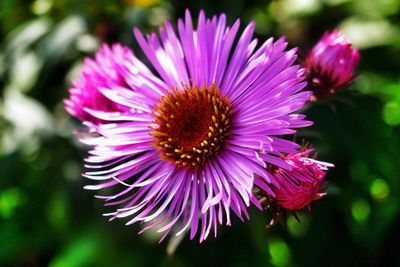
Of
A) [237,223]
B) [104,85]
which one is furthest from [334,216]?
[104,85]

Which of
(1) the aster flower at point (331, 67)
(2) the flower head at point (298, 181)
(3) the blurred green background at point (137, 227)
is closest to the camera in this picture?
(2) the flower head at point (298, 181)

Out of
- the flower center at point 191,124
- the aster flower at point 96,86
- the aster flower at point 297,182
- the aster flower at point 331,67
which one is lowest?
the aster flower at point 297,182

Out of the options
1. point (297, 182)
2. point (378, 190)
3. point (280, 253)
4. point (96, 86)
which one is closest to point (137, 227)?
point (280, 253)

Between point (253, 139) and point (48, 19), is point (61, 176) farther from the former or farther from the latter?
point (253, 139)

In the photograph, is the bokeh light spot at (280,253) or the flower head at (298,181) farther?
the bokeh light spot at (280,253)

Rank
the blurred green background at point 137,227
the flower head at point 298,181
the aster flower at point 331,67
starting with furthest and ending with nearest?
1. the blurred green background at point 137,227
2. the aster flower at point 331,67
3. the flower head at point 298,181

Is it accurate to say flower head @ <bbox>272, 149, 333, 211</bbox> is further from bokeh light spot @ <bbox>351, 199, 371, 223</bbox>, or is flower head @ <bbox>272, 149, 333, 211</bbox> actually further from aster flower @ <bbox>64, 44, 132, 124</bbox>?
bokeh light spot @ <bbox>351, 199, 371, 223</bbox>

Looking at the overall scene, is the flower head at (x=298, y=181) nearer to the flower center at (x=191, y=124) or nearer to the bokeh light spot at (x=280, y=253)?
the flower center at (x=191, y=124)

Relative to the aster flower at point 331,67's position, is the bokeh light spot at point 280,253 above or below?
below

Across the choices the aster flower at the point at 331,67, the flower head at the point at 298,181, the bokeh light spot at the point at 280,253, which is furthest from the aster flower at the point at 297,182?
the bokeh light spot at the point at 280,253

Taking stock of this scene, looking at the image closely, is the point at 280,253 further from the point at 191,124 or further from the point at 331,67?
the point at 331,67
